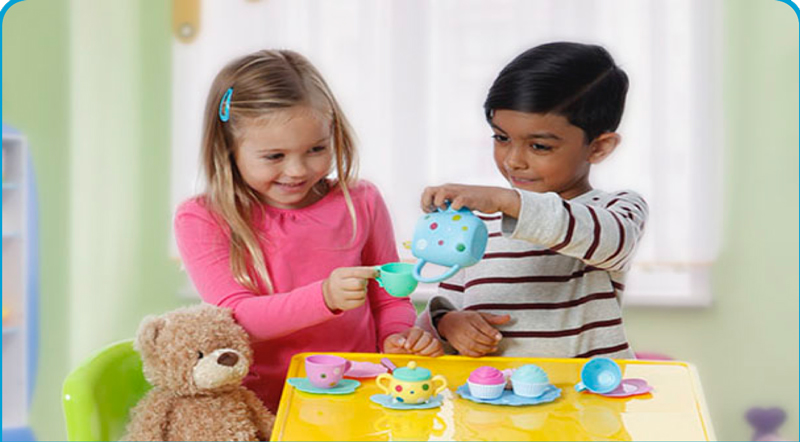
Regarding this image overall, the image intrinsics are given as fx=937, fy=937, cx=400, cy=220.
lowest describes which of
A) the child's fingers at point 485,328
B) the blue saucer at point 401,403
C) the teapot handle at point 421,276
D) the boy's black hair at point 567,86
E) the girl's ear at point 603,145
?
the blue saucer at point 401,403

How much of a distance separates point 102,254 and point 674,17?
4.19 feet

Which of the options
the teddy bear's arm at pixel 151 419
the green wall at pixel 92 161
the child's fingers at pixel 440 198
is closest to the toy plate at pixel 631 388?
the child's fingers at pixel 440 198

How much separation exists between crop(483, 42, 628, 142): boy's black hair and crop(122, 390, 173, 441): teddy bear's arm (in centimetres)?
47

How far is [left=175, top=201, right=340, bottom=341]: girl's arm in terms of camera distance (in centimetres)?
99

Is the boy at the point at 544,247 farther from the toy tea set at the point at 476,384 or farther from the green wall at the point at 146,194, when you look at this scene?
the green wall at the point at 146,194

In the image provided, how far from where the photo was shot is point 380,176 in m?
1.76

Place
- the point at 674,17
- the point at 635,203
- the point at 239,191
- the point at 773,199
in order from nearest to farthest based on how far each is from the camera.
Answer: the point at 635,203 < the point at 239,191 < the point at 674,17 < the point at 773,199

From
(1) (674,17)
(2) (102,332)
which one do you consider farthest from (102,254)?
(1) (674,17)

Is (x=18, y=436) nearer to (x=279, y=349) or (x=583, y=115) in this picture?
(x=279, y=349)

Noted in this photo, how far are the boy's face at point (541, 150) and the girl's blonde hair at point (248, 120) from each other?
19cm

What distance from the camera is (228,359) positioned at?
92cm

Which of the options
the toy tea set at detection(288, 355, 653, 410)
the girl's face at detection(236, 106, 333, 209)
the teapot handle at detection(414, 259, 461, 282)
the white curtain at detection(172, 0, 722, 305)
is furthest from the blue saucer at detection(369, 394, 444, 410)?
the white curtain at detection(172, 0, 722, 305)

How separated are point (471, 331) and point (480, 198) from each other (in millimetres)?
207

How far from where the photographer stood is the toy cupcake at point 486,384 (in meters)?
0.81
